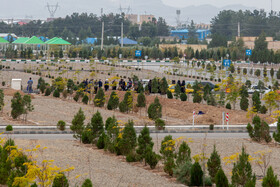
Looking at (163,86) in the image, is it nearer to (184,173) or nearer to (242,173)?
(184,173)

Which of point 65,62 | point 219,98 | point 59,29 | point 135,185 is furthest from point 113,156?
point 59,29

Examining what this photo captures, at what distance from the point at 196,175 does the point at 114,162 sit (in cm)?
387

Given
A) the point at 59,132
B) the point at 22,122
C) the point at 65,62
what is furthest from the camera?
the point at 65,62

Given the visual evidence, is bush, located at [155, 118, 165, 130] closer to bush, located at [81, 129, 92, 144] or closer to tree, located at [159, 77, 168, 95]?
bush, located at [81, 129, 92, 144]

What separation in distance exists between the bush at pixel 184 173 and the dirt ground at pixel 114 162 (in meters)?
0.24

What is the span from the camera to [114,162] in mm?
17984

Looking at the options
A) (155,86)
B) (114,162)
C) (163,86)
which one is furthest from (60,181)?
(155,86)

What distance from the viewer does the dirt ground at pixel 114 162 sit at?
15.4 metres

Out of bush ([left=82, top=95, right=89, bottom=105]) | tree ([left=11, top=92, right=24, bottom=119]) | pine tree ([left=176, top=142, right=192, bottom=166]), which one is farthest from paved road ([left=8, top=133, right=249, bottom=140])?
bush ([left=82, top=95, right=89, bottom=105])

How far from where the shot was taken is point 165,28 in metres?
162

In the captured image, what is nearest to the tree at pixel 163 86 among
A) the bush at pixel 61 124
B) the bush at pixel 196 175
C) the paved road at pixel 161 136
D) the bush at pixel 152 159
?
the paved road at pixel 161 136

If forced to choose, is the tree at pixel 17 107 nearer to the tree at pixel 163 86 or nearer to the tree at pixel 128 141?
the tree at pixel 128 141

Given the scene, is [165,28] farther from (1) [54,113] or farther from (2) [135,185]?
(2) [135,185]

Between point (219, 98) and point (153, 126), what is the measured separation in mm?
9077
